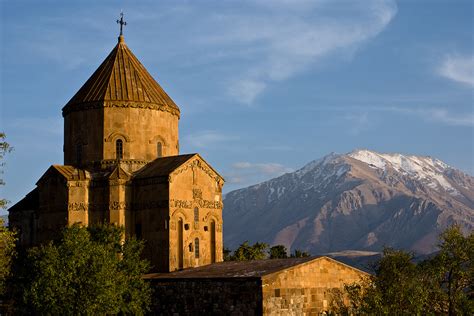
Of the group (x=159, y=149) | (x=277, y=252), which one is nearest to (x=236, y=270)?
(x=159, y=149)

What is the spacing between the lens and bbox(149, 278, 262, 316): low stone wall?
33094 millimetres

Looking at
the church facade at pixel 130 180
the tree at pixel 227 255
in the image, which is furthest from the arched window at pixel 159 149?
the tree at pixel 227 255

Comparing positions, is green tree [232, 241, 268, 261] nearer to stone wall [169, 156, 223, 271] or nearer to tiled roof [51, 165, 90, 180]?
stone wall [169, 156, 223, 271]

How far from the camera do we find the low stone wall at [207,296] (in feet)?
109

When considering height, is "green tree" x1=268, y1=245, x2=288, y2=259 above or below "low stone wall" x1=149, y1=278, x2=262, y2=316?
above

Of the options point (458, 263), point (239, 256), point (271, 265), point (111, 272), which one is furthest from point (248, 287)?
point (239, 256)

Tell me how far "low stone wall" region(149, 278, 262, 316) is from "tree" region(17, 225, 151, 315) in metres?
1.92

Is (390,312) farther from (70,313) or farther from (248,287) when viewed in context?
(70,313)

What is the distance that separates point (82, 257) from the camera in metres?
32.4

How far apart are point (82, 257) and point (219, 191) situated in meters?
13.4

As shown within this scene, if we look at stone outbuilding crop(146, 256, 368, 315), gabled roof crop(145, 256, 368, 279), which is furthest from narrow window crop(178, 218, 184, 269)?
stone outbuilding crop(146, 256, 368, 315)

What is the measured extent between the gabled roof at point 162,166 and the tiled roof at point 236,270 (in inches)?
231

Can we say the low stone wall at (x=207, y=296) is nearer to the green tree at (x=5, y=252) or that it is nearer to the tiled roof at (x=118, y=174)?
the tiled roof at (x=118, y=174)

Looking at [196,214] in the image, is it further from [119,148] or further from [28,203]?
[28,203]
